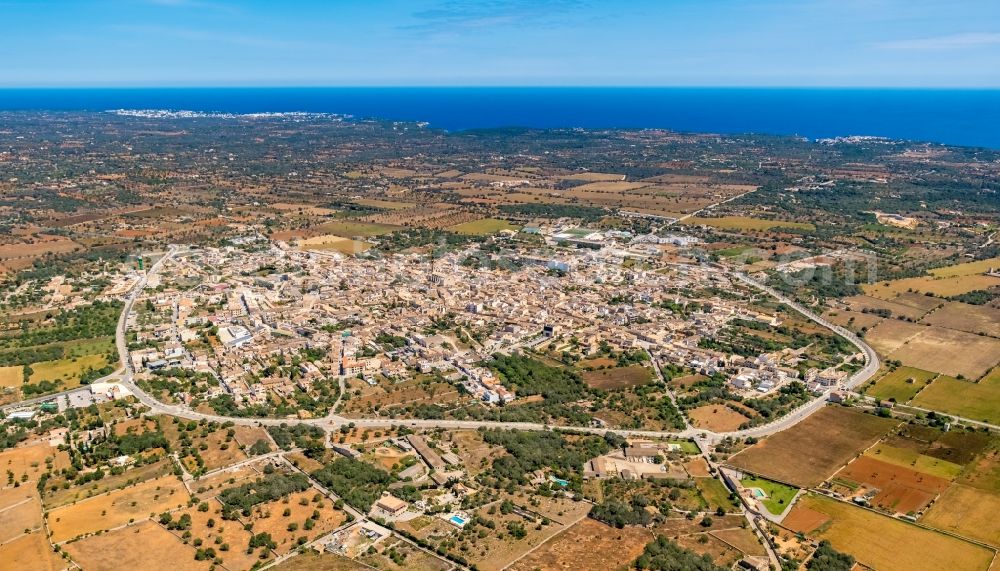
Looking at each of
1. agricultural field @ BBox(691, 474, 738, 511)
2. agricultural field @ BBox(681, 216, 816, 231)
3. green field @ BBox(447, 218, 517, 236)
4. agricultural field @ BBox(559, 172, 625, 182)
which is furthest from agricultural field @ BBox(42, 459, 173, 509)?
agricultural field @ BBox(559, 172, 625, 182)

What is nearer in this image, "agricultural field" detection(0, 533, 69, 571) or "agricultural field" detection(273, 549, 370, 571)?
"agricultural field" detection(0, 533, 69, 571)

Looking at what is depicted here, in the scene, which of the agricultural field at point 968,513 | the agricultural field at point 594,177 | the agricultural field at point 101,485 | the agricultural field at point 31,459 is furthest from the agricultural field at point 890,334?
the agricultural field at point 594,177

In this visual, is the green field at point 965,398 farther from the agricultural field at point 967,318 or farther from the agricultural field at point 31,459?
the agricultural field at point 31,459

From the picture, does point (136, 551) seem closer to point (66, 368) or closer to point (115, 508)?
point (115, 508)

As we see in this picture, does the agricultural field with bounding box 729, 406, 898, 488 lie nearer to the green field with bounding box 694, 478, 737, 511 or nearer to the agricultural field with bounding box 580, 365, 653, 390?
the green field with bounding box 694, 478, 737, 511

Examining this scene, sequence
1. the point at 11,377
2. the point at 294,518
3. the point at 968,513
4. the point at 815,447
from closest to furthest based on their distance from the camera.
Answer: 1. the point at 294,518
2. the point at 968,513
3. the point at 815,447
4. the point at 11,377

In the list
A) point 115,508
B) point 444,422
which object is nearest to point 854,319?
point 444,422

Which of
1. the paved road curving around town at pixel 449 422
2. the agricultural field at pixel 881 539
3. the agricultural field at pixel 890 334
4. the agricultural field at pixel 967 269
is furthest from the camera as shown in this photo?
the agricultural field at pixel 967 269
